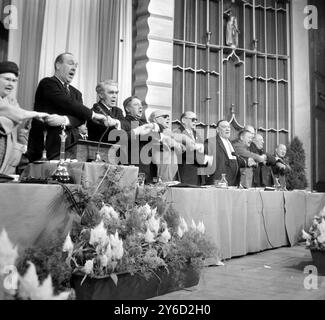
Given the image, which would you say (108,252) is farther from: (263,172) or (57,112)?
(263,172)

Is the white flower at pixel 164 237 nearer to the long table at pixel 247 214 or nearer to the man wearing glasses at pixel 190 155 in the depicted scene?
the long table at pixel 247 214

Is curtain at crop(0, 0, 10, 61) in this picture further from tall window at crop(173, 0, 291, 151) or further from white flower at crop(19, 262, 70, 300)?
white flower at crop(19, 262, 70, 300)

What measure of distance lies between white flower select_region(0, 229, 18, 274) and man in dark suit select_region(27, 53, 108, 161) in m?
0.99

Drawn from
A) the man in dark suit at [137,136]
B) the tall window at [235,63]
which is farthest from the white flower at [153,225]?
the tall window at [235,63]

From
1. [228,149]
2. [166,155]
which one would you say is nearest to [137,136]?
[166,155]

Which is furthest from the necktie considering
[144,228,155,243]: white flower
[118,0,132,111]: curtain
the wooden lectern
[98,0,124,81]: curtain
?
[118,0,132,111]: curtain

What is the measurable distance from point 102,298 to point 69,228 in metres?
0.41

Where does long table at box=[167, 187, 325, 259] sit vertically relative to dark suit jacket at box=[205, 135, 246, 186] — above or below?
below

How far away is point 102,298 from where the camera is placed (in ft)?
7.02

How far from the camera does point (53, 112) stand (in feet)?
10.0

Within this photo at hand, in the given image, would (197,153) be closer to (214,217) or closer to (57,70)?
(214,217)

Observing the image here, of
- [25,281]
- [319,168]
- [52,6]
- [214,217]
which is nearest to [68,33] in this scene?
[52,6]

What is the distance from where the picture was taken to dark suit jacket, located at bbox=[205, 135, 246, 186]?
17.8 feet

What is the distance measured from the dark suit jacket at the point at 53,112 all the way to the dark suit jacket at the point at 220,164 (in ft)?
8.69
